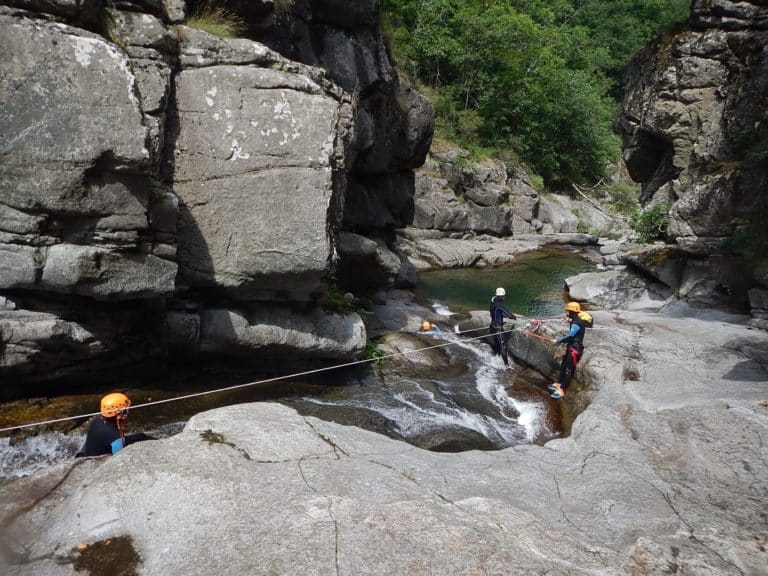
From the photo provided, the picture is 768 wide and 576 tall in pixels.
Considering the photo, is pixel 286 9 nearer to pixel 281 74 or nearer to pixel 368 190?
pixel 281 74

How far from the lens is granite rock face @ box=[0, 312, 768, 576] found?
411 cm

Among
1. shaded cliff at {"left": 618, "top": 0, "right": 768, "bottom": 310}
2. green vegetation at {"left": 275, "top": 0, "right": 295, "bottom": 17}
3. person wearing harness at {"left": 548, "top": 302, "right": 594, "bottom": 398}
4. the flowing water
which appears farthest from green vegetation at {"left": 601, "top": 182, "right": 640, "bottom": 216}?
green vegetation at {"left": 275, "top": 0, "right": 295, "bottom": 17}

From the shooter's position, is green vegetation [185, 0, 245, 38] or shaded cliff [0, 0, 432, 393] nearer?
shaded cliff [0, 0, 432, 393]

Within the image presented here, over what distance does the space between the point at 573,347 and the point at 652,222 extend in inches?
484

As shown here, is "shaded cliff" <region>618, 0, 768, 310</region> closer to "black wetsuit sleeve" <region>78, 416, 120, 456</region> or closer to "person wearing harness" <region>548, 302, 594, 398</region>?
"person wearing harness" <region>548, 302, 594, 398</region>

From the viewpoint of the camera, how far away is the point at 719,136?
18.2 meters

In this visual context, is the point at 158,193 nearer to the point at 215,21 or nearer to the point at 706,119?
the point at 215,21

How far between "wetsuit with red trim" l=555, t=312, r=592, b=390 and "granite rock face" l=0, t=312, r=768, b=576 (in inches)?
146

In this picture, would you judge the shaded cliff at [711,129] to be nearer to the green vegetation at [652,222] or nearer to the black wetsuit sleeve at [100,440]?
the green vegetation at [652,222]

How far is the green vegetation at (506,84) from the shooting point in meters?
40.9

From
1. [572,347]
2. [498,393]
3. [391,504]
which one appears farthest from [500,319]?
[391,504]

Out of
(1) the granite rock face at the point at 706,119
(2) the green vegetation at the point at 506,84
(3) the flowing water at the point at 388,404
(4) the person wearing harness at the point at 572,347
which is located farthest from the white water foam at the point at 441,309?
(2) the green vegetation at the point at 506,84

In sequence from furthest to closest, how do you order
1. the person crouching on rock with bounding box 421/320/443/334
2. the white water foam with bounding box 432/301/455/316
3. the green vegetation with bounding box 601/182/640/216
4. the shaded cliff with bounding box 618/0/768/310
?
the green vegetation with bounding box 601/182/640/216
the white water foam with bounding box 432/301/455/316
the person crouching on rock with bounding box 421/320/443/334
the shaded cliff with bounding box 618/0/768/310

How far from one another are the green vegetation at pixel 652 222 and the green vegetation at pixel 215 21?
17.4 metres
